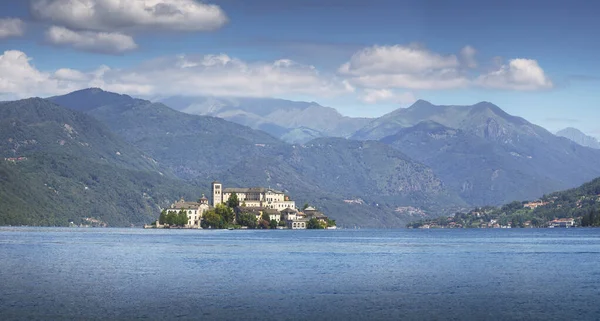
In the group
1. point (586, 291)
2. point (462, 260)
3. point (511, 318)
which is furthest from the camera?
point (462, 260)

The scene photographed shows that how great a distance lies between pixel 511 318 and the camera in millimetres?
73500

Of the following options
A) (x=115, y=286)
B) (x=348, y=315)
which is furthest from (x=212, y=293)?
(x=348, y=315)

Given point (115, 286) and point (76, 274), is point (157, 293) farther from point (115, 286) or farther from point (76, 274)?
point (76, 274)

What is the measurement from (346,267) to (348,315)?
48147 mm

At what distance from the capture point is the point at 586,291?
303ft

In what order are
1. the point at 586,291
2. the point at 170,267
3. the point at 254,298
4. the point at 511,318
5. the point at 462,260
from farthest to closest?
the point at 462,260
the point at 170,267
the point at 586,291
the point at 254,298
the point at 511,318

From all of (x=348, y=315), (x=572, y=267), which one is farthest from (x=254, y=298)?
(x=572, y=267)

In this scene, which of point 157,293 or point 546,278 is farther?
point 546,278

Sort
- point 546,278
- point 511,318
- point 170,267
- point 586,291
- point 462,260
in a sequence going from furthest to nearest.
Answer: point 462,260
point 170,267
point 546,278
point 586,291
point 511,318

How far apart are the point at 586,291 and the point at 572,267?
34.2 m

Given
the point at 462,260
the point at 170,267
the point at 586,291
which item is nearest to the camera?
the point at 586,291

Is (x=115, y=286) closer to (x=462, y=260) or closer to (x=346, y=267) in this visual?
(x=346, y=267)

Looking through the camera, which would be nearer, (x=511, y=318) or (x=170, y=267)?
(x=511, y=318)

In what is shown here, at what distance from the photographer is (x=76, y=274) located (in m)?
108
